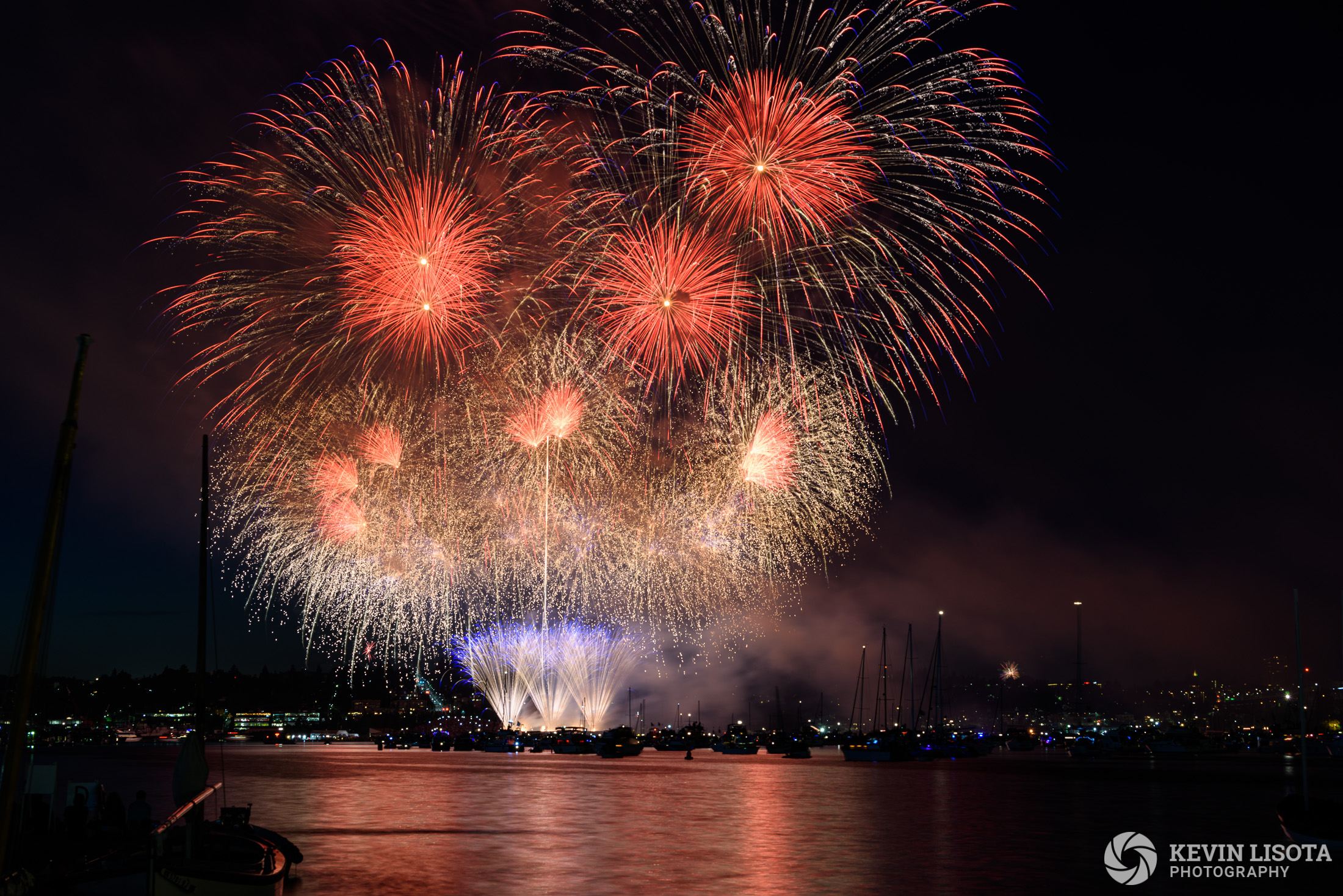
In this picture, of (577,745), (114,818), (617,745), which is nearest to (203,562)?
(114,818)

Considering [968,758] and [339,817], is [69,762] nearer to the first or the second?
[339,817]

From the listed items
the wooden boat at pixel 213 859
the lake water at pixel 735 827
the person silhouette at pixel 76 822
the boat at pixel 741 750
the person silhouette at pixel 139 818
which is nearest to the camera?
the wooden boat at pixel 213 859

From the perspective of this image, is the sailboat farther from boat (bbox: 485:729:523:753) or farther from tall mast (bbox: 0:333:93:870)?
boat (bbox: 485:729:523:753)

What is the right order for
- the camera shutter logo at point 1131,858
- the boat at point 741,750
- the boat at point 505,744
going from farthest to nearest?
the boat at point 505,744 → the boat at point 741,750 → the camera shutter logo at point 1131,858

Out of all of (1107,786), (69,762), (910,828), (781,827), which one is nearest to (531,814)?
(781,827)

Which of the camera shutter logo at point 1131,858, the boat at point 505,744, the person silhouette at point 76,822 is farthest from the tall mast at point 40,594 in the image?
the boat at point 505,744

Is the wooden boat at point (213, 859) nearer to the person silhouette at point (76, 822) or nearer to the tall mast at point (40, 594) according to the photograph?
the person silhouette at point (76, 822)

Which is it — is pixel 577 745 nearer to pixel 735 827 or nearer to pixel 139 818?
pixel 735 827
